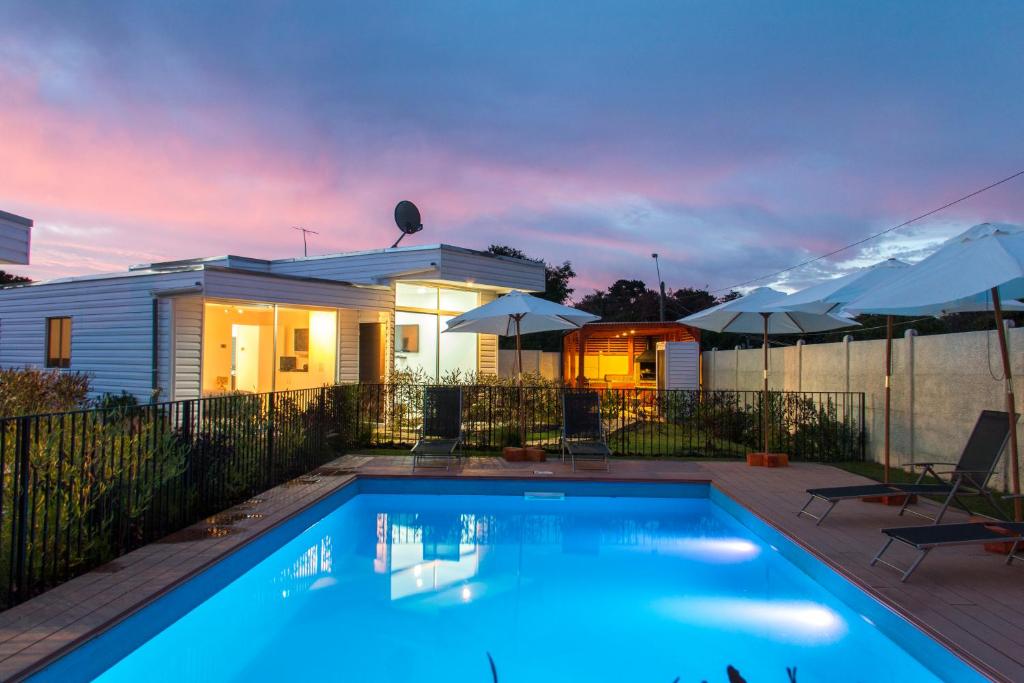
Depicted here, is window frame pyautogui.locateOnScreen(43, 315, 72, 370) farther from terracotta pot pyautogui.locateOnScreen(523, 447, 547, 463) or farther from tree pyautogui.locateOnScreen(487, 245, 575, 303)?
tree pyautogui.locateOnScreen(487, 245, 575, 303)

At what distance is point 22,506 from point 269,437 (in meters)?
3.57

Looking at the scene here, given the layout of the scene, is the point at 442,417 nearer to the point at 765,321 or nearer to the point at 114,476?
the point at 765,321

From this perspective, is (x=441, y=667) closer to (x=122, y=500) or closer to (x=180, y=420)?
(x=122, y=500)

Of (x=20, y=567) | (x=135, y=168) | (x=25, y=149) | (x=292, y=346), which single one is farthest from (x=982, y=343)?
(x=25, y=149)

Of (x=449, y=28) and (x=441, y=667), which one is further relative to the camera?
(x=449, y=28)

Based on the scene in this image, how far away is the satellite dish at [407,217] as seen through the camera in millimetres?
15695

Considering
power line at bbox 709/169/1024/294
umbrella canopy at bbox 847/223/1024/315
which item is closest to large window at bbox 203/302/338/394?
umbrella canopy at bbox 847/223/1024/315

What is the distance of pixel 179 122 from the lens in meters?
12.0

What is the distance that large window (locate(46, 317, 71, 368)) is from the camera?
43.5 ft

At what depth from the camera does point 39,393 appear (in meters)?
9.23

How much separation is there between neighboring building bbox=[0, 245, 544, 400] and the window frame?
27 millimetres

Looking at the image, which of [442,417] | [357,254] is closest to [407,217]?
[357,254]

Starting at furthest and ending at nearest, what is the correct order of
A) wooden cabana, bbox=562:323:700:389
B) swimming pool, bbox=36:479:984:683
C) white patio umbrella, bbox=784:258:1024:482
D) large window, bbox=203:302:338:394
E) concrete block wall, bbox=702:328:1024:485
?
wooden cabana, bbox=562:323:700:389
large window, bbox=203:302:338:394
concrete block wall, bbox=702:328:1024:485
white patio umbrella, bbox=784:258:1024:482
swimming pool, bbox=36:479:984:683

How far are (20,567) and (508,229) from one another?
18490 millimetres
